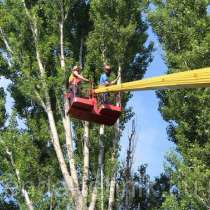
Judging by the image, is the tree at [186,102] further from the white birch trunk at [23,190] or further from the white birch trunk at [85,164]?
the white birch trunk at [23,190]

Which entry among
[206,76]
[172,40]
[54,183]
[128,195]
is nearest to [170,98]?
[172,40]

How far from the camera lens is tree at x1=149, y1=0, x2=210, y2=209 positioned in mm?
11750

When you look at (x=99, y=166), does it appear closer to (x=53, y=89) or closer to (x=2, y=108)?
(x=53, y=89)

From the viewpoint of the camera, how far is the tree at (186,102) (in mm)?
Answer: 11750

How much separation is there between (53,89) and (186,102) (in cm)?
337

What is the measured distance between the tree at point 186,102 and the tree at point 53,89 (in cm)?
110

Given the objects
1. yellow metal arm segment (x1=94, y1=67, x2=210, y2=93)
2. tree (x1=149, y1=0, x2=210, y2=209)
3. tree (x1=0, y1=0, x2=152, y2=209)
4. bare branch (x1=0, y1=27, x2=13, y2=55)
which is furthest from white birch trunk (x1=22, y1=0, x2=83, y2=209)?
yellow metal arm segment (x1=94, y1=67, x2=210, y2=93)

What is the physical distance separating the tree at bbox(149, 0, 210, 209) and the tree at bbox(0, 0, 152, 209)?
110cm

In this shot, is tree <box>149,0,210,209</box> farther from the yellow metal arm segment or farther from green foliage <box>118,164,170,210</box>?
the yellow metal arm segment

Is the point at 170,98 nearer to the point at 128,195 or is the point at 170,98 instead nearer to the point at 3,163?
the point at 128,195

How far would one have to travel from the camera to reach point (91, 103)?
338 inches

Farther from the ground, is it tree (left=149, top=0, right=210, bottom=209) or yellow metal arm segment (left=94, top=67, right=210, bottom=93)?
tree (left=149, top=0, right=210, bottom=209)

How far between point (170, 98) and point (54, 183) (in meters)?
3.34

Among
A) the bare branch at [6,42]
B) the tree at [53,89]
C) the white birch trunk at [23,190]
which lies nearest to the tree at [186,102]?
the tree at [53,89]
